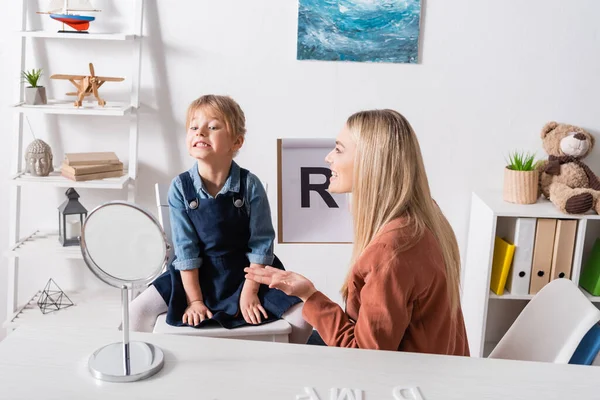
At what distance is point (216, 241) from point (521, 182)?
1.34 meters

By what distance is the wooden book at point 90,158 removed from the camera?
2.68m

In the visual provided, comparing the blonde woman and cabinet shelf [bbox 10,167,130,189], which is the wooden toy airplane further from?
the blonde woman

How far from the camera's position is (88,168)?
8.80ft

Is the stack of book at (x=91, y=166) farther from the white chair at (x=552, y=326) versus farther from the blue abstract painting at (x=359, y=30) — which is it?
the white chair at (x=552, y=326)

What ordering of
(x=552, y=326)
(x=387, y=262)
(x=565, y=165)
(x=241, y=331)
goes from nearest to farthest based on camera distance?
(x=387, y=262), (x=552, y=326), (x=241, y=331), (x=565, y=165)

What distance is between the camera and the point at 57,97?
2850 mm

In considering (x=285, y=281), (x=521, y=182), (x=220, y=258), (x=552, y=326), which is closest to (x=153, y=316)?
(x=220, y=258)

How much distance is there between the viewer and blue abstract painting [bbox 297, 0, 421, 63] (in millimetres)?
2756

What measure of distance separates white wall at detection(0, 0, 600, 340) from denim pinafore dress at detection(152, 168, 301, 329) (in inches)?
33.0

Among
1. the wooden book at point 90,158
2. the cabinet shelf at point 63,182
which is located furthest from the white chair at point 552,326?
the wooden book at point 90,158

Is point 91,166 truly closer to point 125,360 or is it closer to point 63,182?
point 63,182

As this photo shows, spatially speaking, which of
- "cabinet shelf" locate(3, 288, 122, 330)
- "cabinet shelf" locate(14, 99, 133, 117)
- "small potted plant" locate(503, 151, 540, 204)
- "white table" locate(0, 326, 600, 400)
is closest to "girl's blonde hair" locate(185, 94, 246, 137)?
"cabinet shelf" locate(14, 99, 133, 117)

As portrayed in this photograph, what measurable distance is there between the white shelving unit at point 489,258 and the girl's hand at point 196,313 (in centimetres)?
125

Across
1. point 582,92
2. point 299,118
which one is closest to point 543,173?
point 582,92
